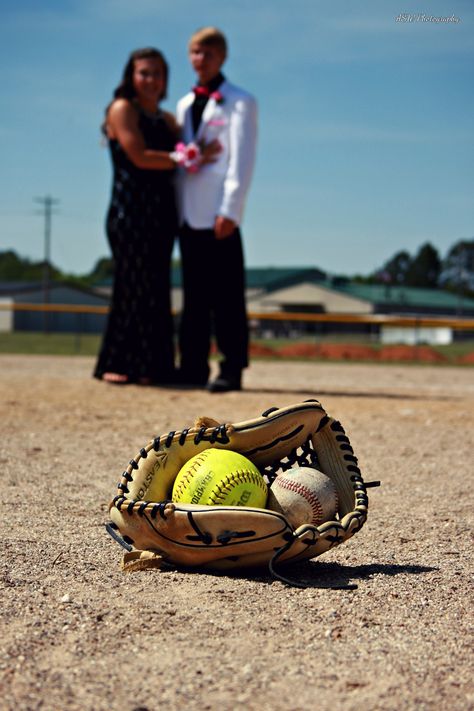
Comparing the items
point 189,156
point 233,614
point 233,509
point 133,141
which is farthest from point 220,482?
point 133,141

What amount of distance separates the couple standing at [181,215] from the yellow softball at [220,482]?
5.01m

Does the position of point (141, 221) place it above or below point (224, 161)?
below

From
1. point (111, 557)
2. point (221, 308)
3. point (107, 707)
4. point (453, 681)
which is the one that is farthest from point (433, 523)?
point (221, 308)

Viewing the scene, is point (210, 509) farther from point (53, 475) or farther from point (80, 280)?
point (80, 280)

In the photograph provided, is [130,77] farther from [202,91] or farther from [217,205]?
[217,205]

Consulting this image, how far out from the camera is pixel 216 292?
27.6ft

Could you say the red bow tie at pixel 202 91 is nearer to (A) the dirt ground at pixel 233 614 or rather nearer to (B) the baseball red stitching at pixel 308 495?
(A) the dirt ground at pixel 233 614

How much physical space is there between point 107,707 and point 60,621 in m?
0.59

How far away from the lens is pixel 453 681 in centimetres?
228

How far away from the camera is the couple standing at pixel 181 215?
8.22m

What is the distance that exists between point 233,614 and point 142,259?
622 cm

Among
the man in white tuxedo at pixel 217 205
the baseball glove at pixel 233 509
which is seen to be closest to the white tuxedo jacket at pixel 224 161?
the man in white tuxedo at pixel 217 205

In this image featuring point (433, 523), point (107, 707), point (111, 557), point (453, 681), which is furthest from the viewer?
point (433, 523)

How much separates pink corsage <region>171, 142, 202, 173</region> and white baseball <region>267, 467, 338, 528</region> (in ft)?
17.2
